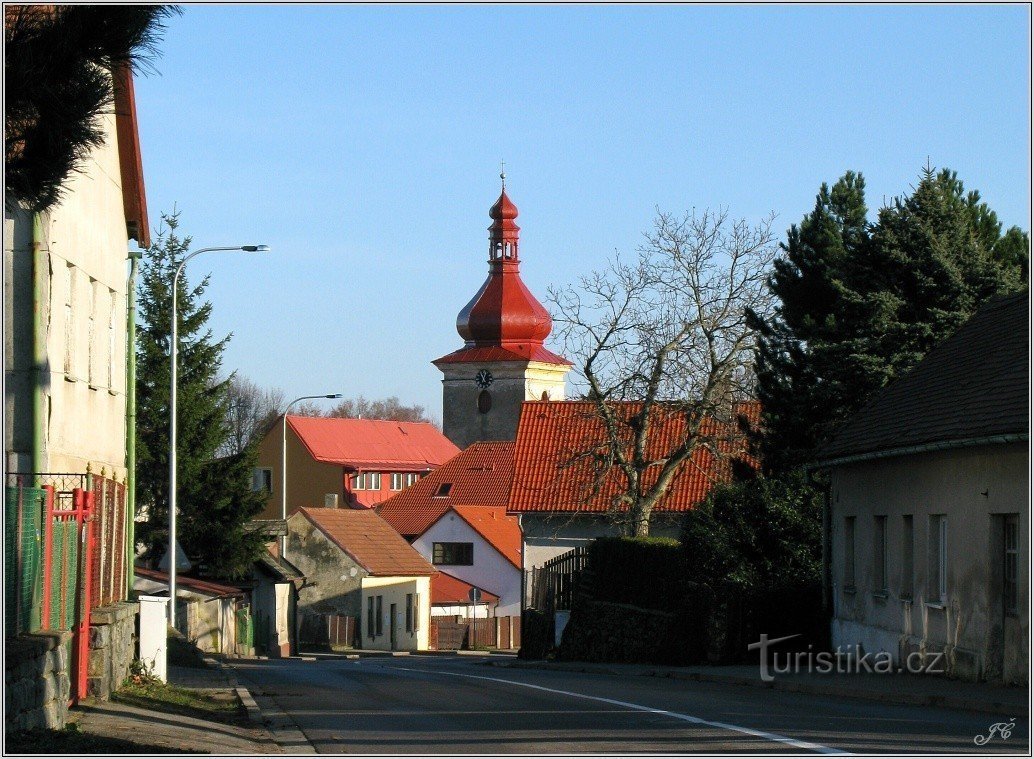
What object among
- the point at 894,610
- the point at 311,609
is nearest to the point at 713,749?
the point at 894,610

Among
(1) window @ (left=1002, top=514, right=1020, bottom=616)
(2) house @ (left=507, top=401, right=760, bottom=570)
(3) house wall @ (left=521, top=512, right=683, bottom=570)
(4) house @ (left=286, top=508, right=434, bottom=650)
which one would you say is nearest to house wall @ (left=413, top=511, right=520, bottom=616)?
(4) house @ (left=286, top=508, right=434, bottom=650)

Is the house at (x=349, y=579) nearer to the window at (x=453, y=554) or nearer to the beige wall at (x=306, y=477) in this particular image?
the window at (x=453, y=554)

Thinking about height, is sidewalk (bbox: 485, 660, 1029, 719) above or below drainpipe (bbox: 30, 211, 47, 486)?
below

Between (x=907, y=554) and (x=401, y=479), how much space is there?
97.5m

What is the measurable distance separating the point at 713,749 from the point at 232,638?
40.6 metres

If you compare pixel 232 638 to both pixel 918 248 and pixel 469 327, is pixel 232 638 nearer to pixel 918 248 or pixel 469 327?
pixel 918 248

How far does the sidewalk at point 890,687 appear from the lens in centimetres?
1730

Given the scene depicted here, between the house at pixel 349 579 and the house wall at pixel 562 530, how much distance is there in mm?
18534

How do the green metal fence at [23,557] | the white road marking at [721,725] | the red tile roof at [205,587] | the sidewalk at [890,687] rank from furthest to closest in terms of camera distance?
the red tile roof at [205,587] < the sidewalk at [890,687] < the green metal fence at [23,557] < the white road marking at [721,725]

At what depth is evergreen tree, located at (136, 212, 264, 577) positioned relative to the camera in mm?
47344

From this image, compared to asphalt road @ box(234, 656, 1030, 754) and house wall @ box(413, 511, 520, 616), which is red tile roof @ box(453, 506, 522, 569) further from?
asphalt road @ box(234, 656, 1030, 754)

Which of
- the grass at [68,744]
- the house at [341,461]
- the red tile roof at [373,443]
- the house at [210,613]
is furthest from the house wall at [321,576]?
the grass at [68,744]

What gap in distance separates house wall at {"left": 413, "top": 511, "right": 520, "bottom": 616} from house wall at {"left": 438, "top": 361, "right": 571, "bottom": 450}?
50007mm

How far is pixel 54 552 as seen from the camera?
1434 centimetres
